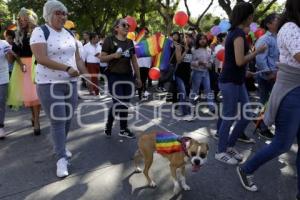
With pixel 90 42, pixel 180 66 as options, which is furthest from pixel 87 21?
pixel 180 66

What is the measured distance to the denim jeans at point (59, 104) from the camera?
12.9 ft

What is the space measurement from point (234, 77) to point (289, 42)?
1294 millimetres

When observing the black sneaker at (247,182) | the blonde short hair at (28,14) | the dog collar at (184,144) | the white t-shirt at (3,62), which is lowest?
the black sneaker at (247,182)

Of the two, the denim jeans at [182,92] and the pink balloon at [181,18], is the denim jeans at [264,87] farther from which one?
the pink balloon at [181,18]

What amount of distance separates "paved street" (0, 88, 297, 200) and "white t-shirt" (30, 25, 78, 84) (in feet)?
3.74

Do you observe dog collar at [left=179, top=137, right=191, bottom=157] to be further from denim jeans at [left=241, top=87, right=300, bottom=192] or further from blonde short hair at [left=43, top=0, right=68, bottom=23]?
blonde short hair at [left=43, top=0, right=68, bottom=23]

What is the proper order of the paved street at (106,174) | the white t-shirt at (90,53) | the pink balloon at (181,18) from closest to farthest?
the paved street at (106,174) < the pink balloon at (181,18) < the white t-shirt at (90,53)

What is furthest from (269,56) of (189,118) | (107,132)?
(107,132)

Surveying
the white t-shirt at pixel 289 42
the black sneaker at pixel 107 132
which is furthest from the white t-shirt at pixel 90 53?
the white t-shirt at pixel 289 42

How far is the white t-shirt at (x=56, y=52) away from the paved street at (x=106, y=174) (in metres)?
1.14

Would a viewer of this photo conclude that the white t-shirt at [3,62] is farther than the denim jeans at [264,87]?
No

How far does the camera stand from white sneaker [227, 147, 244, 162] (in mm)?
4629

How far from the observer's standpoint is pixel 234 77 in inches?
168

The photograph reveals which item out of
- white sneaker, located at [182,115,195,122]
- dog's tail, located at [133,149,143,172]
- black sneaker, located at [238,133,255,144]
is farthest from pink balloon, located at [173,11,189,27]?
dog's tail, located at [133,149,143,172]
